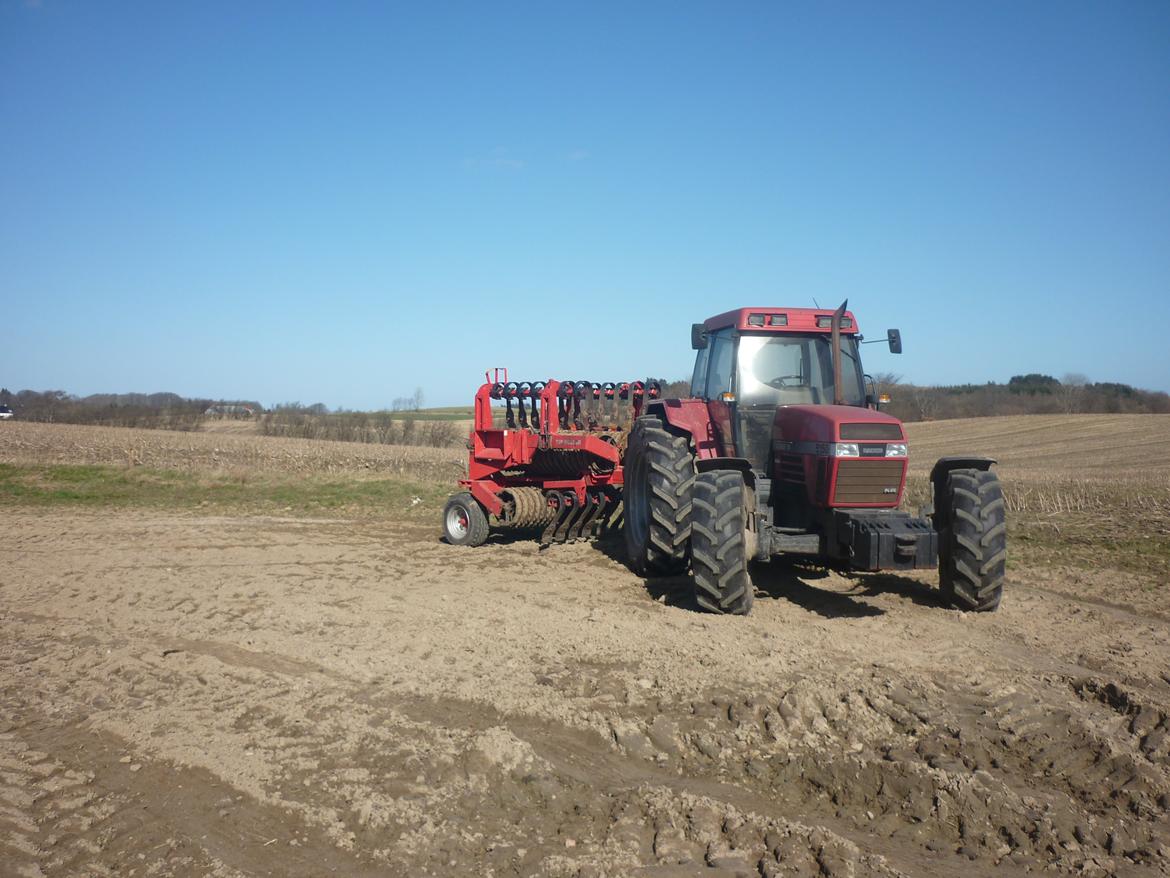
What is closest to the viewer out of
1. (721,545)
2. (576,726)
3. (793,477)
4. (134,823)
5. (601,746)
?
(134,823)

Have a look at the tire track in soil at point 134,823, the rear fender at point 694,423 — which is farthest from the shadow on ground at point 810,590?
the tire track in soil at point 134,823

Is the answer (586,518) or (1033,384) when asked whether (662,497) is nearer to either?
(586,518)

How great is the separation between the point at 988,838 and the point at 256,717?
3.76 metres

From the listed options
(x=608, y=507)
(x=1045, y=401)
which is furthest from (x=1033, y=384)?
(x=608, y=507)

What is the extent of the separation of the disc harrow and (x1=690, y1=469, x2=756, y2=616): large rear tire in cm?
403

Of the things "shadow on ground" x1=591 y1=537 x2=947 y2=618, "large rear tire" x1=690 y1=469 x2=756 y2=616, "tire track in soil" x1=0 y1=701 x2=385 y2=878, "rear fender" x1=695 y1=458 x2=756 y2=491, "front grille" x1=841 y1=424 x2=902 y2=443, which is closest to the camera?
"tire track in soil" x1=0 y1=701 x2=385 y2=878

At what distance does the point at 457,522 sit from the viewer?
1191 centimetres

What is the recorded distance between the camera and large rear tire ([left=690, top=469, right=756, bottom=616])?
678 centimetres

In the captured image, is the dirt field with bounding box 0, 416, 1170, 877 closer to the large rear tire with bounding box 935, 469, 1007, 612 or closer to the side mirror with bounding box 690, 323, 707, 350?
the large rear tire with bounding box 935, 469, 1007, 612

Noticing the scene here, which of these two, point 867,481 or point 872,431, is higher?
point 872,431

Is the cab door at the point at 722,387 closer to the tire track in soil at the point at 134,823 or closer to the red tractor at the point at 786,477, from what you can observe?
the red tractor at the point at 786,477

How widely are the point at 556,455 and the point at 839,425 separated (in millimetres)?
5126

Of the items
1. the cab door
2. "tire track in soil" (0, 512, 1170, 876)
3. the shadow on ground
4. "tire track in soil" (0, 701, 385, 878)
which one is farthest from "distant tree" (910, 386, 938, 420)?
"tire track in soil" (0, 701, 385, 878)

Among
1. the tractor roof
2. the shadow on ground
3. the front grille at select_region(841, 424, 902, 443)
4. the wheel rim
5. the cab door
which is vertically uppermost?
the tractor roof
